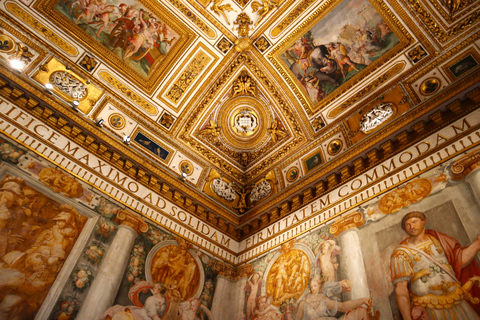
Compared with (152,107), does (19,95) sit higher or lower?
lower

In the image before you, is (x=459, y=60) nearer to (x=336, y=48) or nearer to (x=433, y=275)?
(x=336, y=48)

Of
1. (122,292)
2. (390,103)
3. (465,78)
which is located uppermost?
(390,103)

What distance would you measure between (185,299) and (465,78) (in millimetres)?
8690

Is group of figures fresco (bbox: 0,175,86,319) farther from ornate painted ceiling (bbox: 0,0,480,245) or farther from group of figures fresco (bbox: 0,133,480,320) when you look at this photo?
ornate painted ceiling (bbox: 0,0,480,245)

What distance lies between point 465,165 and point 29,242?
365 inches

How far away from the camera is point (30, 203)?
7.49 metres

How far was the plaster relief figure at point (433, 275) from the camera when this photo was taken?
558 centimetres

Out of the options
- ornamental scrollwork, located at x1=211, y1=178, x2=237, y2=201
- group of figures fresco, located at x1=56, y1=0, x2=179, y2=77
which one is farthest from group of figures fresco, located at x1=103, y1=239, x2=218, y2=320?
group of figures fresco, located at x1=56, y1=0, x2=179, y2=77

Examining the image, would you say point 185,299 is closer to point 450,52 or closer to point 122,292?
point 122,292

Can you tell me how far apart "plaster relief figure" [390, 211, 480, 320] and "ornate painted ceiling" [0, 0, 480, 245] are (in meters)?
2.49

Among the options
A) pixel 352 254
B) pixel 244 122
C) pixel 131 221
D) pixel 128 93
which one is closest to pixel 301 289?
pixel 352 254

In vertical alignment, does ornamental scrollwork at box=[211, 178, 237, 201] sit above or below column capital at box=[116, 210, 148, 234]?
above

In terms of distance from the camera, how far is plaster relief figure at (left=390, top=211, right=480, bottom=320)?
5578mm

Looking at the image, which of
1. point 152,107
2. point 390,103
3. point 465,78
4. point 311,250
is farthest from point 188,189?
point 465,78
